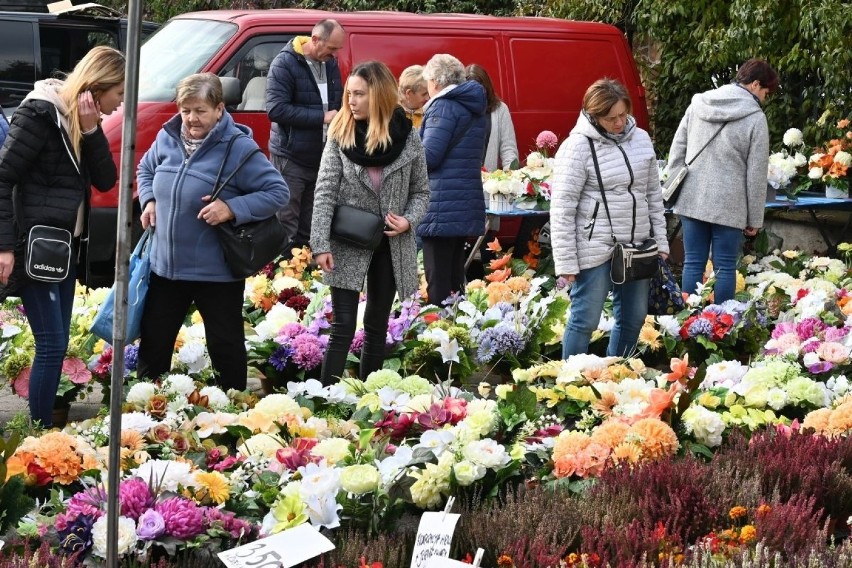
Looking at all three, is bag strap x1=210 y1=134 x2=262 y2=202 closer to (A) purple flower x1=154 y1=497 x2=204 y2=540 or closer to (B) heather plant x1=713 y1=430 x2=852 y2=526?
(A) purple flower x1=154 y1=497 x2=204 y2=540

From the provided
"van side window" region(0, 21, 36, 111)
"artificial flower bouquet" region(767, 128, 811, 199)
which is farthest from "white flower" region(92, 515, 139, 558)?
Answer: "van side window" region(0, 21, 36, 111)

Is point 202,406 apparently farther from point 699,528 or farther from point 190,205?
point 699,528

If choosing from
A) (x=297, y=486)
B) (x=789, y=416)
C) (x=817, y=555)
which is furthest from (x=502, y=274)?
(x=817, y=555)

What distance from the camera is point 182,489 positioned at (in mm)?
3814

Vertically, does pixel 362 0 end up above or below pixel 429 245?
above

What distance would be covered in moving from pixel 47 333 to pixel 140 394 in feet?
1.60

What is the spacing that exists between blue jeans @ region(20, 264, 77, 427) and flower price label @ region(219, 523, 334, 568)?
208cm

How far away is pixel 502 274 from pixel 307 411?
2892 mm

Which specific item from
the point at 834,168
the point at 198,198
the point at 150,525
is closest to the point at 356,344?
the point at 198,198

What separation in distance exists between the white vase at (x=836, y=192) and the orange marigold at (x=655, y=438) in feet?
18.8

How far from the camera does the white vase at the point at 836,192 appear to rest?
372 inches

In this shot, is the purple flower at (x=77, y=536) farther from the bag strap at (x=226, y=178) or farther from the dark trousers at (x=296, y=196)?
the dark trousers at (x=296, y=196)

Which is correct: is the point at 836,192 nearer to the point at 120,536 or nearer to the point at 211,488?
the point at 211,488

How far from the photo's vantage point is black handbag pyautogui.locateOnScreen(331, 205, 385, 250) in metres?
5.58
